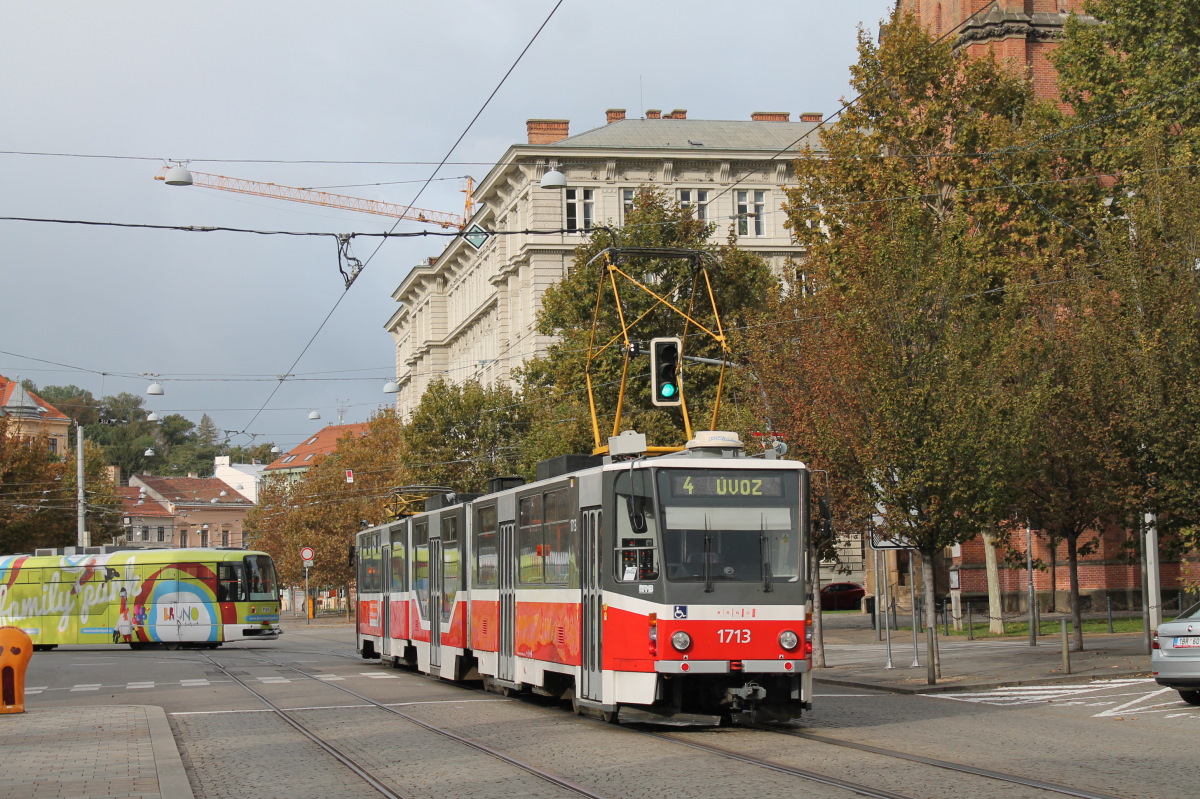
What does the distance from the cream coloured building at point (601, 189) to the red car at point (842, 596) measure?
16272 mm

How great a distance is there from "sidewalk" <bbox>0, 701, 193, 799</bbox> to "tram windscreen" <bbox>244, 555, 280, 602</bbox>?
2454 centimetres

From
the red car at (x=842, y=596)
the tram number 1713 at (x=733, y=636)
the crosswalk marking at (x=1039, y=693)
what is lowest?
the red car at (x=842, y=596)

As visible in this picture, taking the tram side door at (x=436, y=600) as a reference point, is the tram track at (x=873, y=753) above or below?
below

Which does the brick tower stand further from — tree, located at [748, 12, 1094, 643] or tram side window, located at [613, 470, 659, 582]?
tram side window, located at [613, 470, 659, 582]

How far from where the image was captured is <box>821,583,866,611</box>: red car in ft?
201

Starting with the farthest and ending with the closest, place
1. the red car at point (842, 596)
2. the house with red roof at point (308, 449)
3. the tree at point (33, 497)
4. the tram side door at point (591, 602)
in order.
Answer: the house with red roof at point (308, 449) < the tree at point (33, 497) < the red car at point (842, 596) < the tram side door at point (591, 602)

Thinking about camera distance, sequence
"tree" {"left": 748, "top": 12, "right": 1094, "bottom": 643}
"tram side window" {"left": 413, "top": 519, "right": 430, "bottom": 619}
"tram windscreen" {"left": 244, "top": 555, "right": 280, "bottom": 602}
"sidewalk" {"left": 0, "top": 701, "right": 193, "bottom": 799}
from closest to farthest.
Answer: "sidewalk" {"left": 0, "top": 701, "right": 193, "bottom": 799} → "tree" {"left": 748, "top": 12, "right": 1094, "bottom": 643} → "tram side window" {"left": 413, "top": 519, "right": 430, "bottom": 619} → "tram windscreen" {"left": 244, "top": 555, "right": 280, "bottom": 602}

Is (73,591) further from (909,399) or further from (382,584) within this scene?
(909,399)

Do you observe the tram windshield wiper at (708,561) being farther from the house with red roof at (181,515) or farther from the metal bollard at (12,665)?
the house with red roof at (181,515)

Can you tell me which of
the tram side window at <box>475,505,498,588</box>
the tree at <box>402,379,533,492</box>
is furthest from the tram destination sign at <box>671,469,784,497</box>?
the tree at <box>402,379,533,492</box>

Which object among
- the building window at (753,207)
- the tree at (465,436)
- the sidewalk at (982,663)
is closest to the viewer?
the sidewalk at (982,663)

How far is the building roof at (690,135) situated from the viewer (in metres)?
69.2

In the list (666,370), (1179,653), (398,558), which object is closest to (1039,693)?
(1179,653)

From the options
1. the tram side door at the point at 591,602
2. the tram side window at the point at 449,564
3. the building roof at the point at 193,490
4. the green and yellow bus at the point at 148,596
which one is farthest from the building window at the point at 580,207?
the building roof at the point at 193,490
